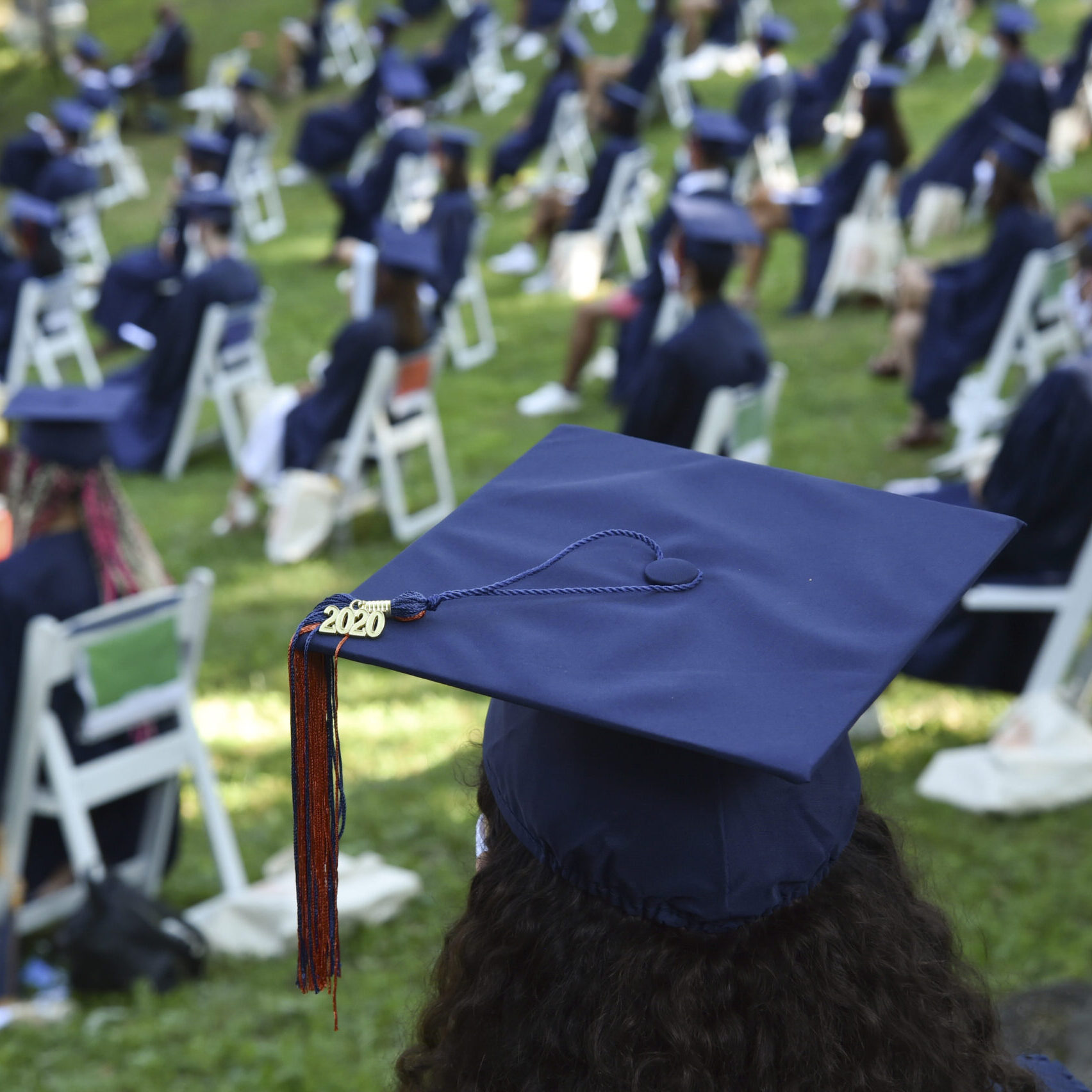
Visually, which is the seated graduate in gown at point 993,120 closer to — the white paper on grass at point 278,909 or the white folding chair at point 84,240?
the white folding chair at point 84,240

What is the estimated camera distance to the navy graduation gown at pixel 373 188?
10016 mm

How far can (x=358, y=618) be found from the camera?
1.20m

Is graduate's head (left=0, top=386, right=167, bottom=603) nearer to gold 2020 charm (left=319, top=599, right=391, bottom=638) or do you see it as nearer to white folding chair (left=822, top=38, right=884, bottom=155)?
gold 2020 charm (left=319, top=599, right=391, bottom=638)

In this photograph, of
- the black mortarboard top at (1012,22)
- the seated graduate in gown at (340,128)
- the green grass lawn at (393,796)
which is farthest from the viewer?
the seated graduate in gown at (340,128)

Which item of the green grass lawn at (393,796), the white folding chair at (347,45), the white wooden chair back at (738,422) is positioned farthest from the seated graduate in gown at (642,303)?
the white folding chair at (347,45)

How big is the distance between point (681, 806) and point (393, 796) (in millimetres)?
2718

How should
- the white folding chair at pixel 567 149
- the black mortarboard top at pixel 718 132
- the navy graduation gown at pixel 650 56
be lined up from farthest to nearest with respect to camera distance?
the navy graduation gown at pixel 650 56 → the white folding chair at pixel 567 149 → the black mortarboard top at pixel 718 132

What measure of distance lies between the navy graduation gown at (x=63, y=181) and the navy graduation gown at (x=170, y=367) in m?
4.17

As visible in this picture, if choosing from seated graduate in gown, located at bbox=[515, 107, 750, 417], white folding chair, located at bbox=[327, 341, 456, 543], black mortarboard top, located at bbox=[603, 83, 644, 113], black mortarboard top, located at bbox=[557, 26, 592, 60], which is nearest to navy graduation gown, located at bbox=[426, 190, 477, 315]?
seated graduate in gown, located at bbox=[515, 107, 750, 417]

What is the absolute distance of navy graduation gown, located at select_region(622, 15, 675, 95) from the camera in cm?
1252

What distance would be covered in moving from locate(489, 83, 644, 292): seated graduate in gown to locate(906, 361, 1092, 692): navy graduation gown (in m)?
5.39

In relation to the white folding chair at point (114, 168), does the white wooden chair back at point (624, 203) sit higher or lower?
higher

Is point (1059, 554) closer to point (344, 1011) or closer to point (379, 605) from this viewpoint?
point (344, 1011)

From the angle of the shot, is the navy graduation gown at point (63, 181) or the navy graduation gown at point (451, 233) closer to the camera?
the navy graduation gown at point (451, 233)
